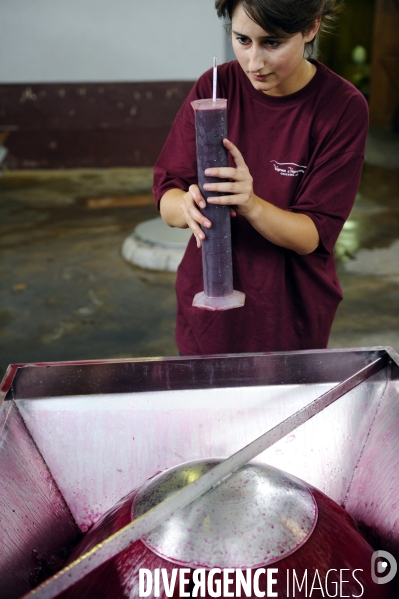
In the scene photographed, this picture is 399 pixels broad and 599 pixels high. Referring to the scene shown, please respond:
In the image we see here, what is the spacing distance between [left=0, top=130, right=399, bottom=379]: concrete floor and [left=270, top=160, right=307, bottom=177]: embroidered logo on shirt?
6.15ft

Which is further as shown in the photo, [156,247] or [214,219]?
[156,247]

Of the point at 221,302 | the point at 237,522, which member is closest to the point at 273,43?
the point at 221,302

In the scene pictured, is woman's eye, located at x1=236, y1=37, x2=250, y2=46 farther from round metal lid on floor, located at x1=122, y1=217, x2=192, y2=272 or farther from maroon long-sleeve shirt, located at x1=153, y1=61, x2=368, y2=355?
round metal lid on floor, located at x1=122, y1=217, x2=192, y2=272

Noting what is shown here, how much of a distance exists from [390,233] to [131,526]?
437 centimetres

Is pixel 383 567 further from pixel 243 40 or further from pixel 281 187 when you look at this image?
pixel 243 40

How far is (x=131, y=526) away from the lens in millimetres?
684

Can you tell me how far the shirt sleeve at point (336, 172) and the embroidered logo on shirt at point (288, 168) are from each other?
0.14 feet

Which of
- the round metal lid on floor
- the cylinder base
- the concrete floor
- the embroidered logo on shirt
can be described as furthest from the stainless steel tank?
the round metal lid on floor

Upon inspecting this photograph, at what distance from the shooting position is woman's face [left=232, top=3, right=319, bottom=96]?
3.33 feet

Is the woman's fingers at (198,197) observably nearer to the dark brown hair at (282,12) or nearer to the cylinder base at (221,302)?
the cylinder base at (221,302)

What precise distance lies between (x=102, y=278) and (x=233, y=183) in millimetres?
3083

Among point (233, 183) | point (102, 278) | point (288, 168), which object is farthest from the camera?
point (102, 278)

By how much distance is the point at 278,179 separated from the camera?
123 cm

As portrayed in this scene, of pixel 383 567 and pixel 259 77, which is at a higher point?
pixel 259 77
